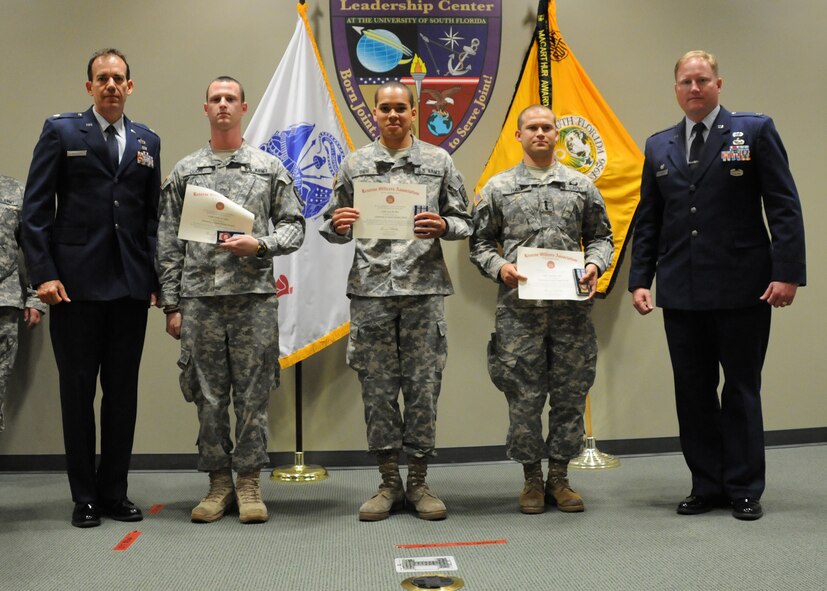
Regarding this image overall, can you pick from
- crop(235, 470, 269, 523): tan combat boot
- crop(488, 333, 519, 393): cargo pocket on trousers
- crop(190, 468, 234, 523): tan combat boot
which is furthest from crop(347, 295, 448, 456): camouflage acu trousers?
crop(190, 468, 234, 523): tan combat boot

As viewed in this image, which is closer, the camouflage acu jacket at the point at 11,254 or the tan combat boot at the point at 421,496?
the tan combat boot at the point at 421,496

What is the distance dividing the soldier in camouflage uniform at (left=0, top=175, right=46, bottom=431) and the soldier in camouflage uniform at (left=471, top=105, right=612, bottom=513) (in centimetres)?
216

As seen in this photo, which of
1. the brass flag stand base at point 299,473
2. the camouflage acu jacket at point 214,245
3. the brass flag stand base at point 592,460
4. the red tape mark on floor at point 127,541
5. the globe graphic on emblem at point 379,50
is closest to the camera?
the red tape mark on floor at point 127,541

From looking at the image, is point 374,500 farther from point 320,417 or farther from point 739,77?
point 739,77

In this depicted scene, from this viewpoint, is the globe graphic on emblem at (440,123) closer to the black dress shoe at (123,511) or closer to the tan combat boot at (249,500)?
the tan combat boot at (249,500)

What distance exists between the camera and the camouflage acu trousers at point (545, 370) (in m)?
3.00

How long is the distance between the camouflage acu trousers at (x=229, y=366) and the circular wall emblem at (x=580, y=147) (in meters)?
1.83

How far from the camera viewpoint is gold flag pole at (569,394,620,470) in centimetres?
392

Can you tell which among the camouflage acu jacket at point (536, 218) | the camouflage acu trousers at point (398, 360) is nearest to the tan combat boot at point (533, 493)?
the camouflage acu trousers at point (398, 360)

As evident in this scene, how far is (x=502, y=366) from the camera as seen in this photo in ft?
9.93

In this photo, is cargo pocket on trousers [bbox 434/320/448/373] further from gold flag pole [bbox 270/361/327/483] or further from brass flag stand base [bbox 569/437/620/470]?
brass flag stand base [bbox 569/437/620/470]

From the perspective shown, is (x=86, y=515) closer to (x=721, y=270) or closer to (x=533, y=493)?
(x=533, y=493)

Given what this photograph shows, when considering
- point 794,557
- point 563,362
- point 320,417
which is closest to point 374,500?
point 563,362

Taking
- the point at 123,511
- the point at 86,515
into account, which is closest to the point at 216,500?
the point at 123,511
